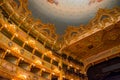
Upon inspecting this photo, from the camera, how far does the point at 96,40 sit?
1038cm

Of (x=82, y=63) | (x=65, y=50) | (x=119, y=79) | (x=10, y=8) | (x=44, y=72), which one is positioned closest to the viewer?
(x=10, y=8)

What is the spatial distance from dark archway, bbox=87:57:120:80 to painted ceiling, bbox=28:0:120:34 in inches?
135

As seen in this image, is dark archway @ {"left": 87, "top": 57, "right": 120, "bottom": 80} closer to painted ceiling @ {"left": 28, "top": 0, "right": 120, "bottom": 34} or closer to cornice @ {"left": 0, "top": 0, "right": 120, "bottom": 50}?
cornice @ {"left": 0, "top": 0, "right": 120, "bottom": 50}

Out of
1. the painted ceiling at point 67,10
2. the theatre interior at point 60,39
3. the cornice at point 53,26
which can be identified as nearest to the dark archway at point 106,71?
the theatre interior at point 60,39

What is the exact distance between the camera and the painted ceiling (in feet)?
29.9

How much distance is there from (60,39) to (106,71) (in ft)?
12.8

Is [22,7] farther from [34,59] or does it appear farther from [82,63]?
[82,63]

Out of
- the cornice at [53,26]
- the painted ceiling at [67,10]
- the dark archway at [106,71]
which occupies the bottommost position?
the dark archway at [106,71]

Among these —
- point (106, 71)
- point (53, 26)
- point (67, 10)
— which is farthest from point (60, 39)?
point (106, 71)

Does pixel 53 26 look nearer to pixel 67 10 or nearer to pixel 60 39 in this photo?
pixel 60 39

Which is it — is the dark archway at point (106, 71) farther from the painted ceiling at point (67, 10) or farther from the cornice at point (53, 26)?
the painted ceiling at point (67, 10)

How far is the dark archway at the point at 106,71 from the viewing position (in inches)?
403

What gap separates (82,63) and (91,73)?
110 cm

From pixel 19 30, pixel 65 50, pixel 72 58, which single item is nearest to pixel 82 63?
pixel 72 58
